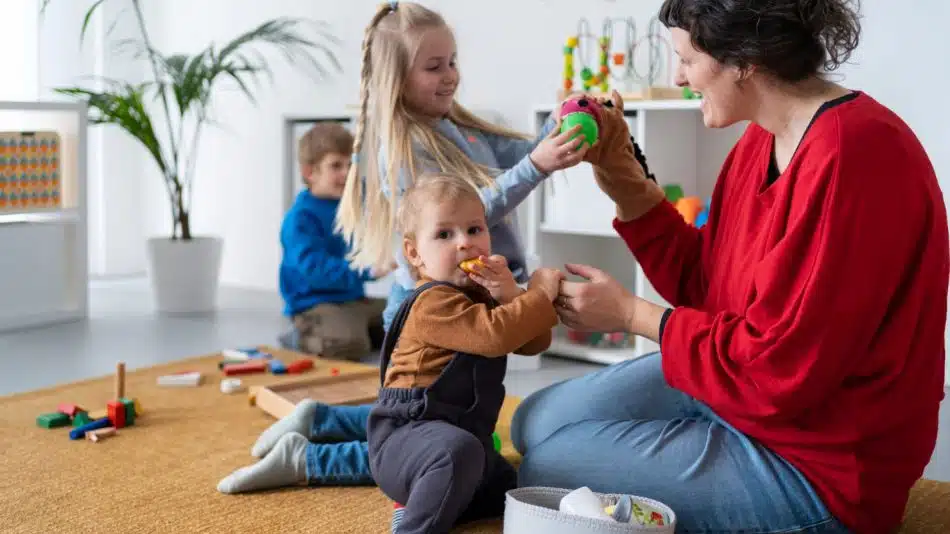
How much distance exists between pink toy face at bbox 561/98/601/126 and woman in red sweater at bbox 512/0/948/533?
24cm

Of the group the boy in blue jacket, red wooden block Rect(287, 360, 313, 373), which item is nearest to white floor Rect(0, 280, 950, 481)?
the boy in blue jacket

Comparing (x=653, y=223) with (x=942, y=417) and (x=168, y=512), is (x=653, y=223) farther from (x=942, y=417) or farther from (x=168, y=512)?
(x=942, y=417)

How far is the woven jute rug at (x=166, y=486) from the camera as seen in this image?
1.85 meters

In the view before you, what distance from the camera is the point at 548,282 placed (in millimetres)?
1725

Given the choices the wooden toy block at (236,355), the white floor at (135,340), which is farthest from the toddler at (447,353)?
the wooden toy block at (236,355)

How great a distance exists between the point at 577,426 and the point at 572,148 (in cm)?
46

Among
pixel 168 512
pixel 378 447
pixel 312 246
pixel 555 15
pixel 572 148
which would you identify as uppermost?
pixel 555 15

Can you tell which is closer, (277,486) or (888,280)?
(888,280)

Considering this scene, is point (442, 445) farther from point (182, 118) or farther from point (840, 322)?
point (182, 118)

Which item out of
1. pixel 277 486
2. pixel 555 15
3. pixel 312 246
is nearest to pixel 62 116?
pixel 312 246

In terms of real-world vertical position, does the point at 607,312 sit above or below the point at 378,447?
above

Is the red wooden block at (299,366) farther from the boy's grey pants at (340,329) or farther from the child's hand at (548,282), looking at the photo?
the child's hand at (548,282)

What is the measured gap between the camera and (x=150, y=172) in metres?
5.50

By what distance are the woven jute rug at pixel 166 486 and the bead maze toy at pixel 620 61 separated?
1107 millimetres
